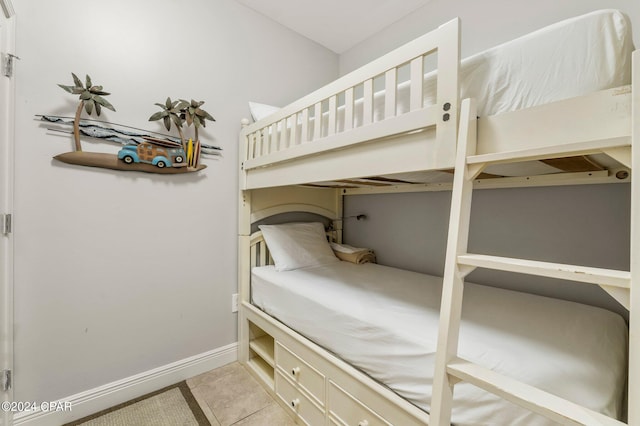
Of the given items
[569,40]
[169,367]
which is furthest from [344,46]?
[169,367]

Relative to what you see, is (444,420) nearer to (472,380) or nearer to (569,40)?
(472,380)

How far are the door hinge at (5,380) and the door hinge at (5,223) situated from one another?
644 millimetres

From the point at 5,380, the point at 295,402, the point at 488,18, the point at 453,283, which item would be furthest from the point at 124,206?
the point at 488,18

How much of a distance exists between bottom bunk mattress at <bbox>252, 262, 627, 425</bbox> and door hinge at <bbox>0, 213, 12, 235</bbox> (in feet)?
4.26

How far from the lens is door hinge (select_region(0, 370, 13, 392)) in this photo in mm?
1263

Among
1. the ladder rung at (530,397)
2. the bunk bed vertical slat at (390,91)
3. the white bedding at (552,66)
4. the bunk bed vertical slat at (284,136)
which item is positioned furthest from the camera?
the bunk bed vertical slat at (284,136)

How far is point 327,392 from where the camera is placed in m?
1.27

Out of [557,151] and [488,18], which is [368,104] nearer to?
[557,151]

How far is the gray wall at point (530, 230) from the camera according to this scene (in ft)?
4.33

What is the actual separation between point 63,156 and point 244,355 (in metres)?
1.65

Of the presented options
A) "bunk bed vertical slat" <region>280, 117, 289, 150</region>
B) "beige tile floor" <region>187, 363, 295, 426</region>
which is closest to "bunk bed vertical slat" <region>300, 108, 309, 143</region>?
"bunk bed vertical slat" <region>280, 117, 289, 150</region>

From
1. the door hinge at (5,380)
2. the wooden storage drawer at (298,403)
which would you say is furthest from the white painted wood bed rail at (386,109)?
the door hinge at (5,380)

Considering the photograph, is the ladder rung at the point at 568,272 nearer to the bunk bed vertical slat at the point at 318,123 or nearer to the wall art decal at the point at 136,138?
the bunk bed vertical slat at the point at 318,123

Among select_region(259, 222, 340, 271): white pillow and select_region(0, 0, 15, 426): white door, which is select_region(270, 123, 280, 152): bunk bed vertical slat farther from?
select_region(0, 0, 15, 426): white door
